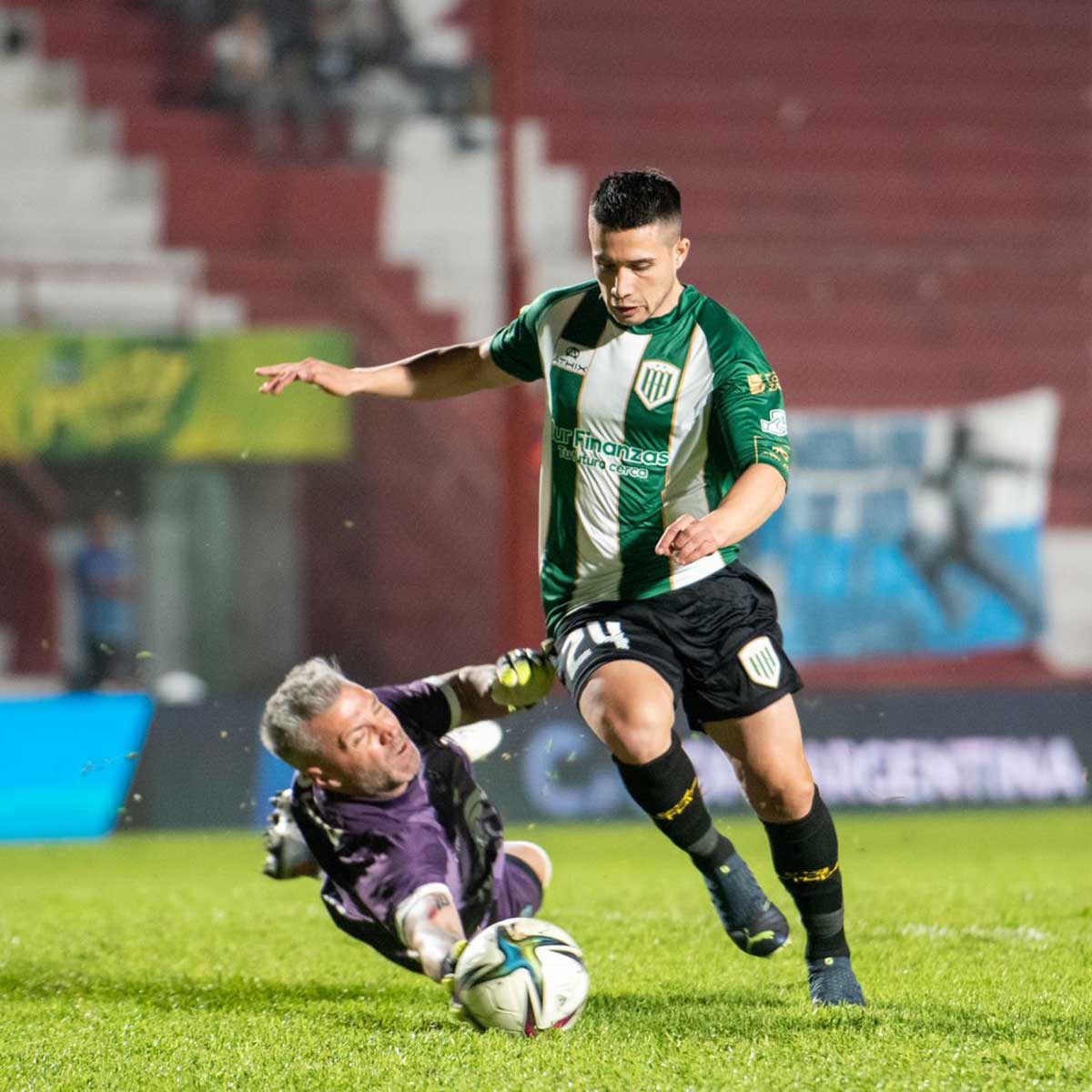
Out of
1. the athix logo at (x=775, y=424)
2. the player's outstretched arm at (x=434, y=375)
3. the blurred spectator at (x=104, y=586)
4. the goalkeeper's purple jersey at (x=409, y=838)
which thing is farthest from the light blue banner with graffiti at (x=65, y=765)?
the athix logo at (x=775, y=424)

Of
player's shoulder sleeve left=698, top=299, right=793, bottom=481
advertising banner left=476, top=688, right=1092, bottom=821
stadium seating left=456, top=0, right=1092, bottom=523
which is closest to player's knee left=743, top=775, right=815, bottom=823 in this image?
player's shoulder sleeve left=698, top=299, right=793, bottom=481

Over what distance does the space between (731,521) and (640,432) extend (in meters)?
0.59

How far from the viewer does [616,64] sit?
1642 cm

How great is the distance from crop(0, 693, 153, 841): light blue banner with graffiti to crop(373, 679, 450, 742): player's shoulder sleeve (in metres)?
5.33

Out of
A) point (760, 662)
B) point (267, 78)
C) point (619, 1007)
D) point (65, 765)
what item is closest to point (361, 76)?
point (267, 78)

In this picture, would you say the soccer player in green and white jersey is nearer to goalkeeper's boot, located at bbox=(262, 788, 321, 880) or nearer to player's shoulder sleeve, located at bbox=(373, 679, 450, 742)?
player's shoulder sleeve, located at bbox=(373, 679, 450, 742)

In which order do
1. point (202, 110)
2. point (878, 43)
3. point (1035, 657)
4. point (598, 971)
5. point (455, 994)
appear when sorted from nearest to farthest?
point (455, 994)
point (598, 971)
point (1035, 657)
point (202, 110)
point (878, 43)

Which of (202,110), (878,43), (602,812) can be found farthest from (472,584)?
(878,43)

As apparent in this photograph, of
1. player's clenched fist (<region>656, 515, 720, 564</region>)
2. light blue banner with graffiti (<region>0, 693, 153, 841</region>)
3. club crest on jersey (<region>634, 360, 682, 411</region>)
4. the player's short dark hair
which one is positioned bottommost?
light blue banner with graffiti (<region>0, 693, 153, 841</region>)

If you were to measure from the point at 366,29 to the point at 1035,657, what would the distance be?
793 cm

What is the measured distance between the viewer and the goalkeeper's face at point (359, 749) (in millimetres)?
4543

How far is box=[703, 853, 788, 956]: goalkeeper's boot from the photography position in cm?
457

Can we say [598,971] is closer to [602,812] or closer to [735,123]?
[602,812]

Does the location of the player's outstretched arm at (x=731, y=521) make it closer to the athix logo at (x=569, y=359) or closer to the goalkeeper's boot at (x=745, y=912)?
the athix logo at (x=569, y=359)
